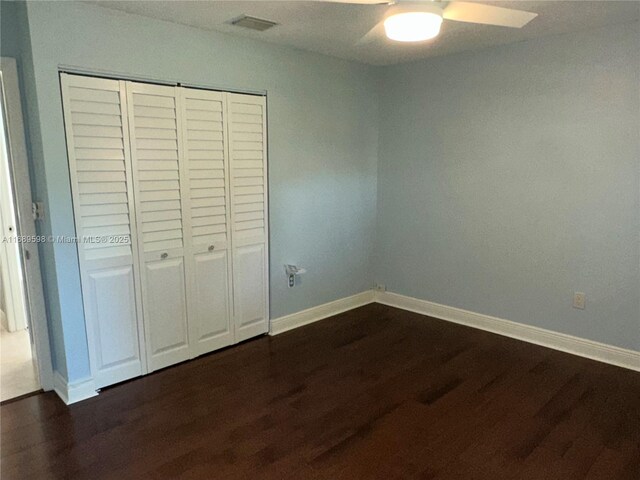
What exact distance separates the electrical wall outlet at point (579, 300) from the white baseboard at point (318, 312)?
1.89m

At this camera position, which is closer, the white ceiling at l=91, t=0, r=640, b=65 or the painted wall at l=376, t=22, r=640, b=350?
the white ceiling at l=91, t=0, r=640, b=65

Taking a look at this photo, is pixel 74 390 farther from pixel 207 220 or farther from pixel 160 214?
pixel 207 220

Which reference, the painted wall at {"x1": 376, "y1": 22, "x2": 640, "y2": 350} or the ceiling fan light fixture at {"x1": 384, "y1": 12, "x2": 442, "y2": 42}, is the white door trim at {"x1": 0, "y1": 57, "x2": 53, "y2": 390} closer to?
the ceiling fan light fixture at {"x1": 384, "y1": 12, "x2": 442, "y2": 42}

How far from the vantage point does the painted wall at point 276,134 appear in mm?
2467

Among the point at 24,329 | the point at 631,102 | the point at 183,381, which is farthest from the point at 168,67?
the point at 631,102

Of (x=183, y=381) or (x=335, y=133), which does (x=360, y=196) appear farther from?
(x=183, y=381)

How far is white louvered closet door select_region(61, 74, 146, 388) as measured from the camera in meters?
2.57

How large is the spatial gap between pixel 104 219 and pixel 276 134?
1458mm

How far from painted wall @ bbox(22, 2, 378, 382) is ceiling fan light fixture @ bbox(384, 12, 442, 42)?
143 cm

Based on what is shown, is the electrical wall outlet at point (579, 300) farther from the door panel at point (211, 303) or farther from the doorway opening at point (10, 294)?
the doorway opening at point (10, 294)

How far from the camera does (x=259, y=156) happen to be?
11.4 feet

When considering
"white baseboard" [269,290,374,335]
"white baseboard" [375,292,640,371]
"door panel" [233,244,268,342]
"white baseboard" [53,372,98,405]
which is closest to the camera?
"white baseboard" [53,372,98,405]

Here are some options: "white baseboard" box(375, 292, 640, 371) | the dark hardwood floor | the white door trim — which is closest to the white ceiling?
the white door trim

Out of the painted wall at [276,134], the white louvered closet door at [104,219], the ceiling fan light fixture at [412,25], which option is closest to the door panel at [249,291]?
the painted wall at [276,134]
